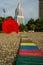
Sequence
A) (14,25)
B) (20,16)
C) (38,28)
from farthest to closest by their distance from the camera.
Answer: (20,16) < (38,28) < (14,25)

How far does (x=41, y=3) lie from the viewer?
168 metres

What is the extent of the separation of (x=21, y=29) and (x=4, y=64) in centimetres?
11401

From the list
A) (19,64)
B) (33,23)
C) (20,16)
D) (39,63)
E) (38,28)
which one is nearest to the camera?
(19,64)

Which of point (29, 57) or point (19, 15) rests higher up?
point (29, 57)

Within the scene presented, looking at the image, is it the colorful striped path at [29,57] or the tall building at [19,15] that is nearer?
the colorful striped path at [29,57]

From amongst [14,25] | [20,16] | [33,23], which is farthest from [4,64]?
[20,16]

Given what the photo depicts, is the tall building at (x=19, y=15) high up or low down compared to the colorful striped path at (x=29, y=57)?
down

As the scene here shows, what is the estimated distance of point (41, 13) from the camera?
6565 inches

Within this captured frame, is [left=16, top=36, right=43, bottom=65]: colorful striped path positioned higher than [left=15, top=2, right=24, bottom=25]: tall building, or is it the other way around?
[left=16, top=36, right=43, bottom=65]: colorful striped path

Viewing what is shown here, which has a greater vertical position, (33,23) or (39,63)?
(39,63)

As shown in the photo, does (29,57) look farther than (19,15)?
No

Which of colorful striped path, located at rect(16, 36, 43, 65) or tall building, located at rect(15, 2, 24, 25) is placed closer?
colorful striped path, located at rect(16, 36, 43, 65)

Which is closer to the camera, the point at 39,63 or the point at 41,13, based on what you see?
the point at 39,63

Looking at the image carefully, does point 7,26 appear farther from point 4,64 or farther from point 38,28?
point 38,28
